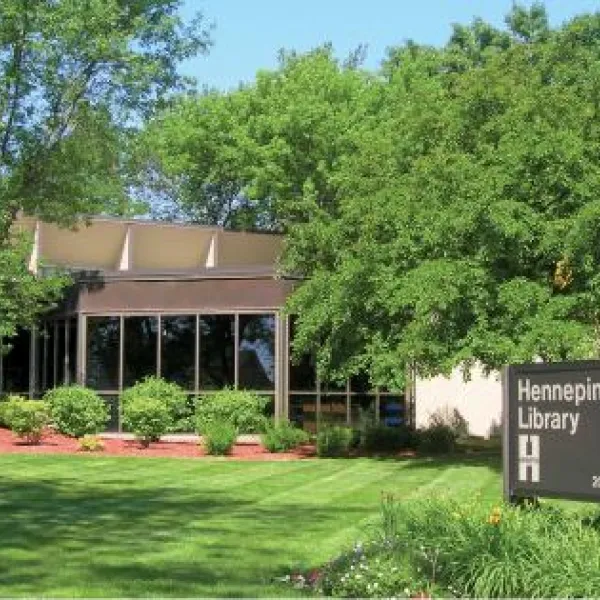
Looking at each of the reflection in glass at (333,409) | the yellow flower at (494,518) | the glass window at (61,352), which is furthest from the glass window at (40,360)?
the yellow flower at (494,518)

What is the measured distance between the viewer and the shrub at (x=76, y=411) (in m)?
24.3

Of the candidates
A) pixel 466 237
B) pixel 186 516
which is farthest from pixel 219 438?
pixel 186 516

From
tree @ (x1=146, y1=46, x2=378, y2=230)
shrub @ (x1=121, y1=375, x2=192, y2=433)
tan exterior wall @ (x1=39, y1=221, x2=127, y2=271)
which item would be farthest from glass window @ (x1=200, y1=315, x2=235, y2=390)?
tree @ (x1=146, y1=46, x2=378, y2=230)

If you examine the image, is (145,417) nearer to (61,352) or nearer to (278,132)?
(61,352)

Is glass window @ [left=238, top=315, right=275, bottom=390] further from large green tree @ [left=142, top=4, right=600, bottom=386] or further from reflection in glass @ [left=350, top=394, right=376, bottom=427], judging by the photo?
large green tree @ [left=142, top=4, right=600, bottom=386]

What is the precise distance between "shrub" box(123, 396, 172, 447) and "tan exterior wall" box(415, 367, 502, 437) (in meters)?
6.76

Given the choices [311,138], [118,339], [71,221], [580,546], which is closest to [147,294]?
[118,339]

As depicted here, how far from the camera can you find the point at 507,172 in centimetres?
1847

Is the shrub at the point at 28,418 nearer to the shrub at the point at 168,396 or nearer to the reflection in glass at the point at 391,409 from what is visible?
the shrub at the point at 168,396

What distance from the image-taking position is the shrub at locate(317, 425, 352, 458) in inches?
872

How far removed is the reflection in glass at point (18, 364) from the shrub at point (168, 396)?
6359 millimetres

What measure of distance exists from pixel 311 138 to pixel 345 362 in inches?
805

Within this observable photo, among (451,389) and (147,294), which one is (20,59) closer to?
(147,294)

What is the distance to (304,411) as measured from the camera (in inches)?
1015
